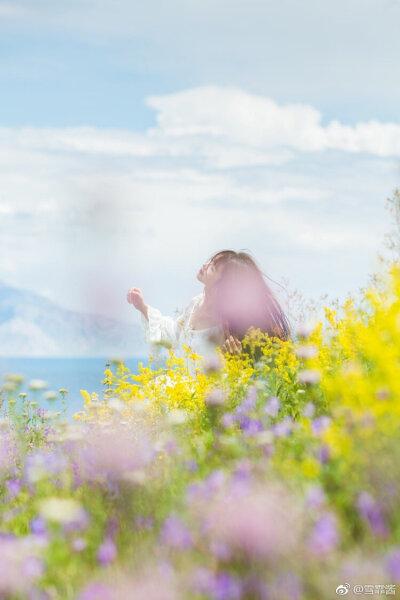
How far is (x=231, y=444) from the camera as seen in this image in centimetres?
307

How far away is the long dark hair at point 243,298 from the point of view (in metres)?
6.71

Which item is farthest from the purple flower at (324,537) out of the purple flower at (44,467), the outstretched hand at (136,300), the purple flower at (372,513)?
the outstretched hand at (136,300)

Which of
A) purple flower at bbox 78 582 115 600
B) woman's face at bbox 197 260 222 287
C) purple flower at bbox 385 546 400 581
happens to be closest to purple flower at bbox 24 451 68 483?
purple flower at bbox 78 582 115 600

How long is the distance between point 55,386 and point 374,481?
3.60 metres

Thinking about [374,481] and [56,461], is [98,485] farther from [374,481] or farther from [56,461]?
[374,481]

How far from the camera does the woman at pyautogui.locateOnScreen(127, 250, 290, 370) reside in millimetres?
6695

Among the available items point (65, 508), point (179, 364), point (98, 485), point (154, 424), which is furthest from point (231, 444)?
point (179, 364)

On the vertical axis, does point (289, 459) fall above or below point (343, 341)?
below

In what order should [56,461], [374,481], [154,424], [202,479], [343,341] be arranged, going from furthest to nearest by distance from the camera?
1. [154,424]
2. [343,341]
3. [56,461]
4. [202,479]
5. [374,481]

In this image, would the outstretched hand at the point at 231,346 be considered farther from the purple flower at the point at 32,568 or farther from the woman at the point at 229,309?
the purple flower at the point at 32,568

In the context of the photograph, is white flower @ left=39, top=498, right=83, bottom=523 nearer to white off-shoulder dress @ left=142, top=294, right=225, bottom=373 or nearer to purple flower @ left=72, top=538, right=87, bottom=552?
purple flower @ left=72, top=538, right=87, bottom=552

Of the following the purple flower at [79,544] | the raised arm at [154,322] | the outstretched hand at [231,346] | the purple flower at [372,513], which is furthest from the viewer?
the raised arm at [154,322]

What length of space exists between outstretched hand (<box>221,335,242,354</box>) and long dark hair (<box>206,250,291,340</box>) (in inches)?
9.7

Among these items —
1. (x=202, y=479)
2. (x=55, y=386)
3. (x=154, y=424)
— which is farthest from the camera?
(x=55, y=386)
